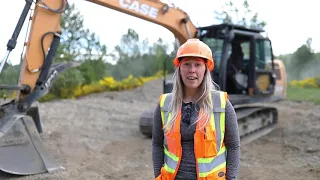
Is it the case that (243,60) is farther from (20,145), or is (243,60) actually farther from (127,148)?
(20,145)

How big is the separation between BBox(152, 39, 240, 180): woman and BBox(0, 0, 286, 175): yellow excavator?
342 cm

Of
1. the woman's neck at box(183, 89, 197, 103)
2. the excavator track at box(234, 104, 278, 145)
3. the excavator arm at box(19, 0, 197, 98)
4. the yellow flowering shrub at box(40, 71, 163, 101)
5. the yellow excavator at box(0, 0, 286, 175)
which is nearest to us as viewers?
the woman's neck at box(183, 89, 197, 103)

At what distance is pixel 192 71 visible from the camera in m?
2.03

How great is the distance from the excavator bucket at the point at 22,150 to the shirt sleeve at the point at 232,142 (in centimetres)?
354

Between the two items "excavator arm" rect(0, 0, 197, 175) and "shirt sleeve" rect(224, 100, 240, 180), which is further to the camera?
"excavator arm" rect(0, 0, 197, 175)

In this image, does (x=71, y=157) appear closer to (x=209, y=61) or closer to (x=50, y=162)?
(x=50, y=162)

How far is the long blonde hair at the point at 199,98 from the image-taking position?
79.7 inches

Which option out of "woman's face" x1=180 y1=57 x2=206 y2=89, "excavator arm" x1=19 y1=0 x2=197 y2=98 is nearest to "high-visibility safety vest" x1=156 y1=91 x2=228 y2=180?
"woman's face" x1=180 y1=57 x2=206 y2=89

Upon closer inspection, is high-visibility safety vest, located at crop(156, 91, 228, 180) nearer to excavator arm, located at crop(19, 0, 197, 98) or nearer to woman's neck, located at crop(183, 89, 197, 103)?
woman's neck, located at crop(183, 89, 197, 103)

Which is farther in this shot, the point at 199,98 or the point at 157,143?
the point at 157,143

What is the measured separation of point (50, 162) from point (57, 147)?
1.72m

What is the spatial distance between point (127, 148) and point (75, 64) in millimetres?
1969

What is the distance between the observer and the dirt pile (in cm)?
538

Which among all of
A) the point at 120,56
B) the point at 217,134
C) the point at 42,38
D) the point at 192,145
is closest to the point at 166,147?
the point at 192,145
